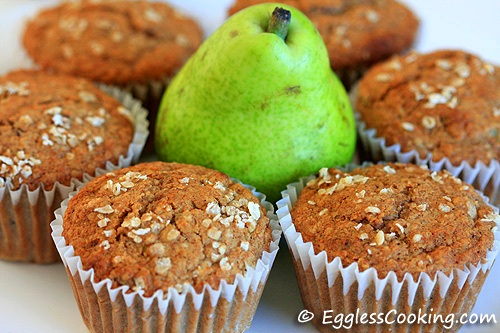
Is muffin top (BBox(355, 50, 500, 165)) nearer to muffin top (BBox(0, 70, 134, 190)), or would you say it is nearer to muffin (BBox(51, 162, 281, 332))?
muffin (BBox(51, 162, 281, 332))

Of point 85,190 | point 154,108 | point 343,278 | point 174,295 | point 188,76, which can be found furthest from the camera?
point 154,108

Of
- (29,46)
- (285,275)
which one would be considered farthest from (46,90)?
(285,275)

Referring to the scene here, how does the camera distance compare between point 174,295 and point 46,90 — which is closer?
point 174,295

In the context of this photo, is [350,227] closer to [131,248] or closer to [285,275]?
[285,275]

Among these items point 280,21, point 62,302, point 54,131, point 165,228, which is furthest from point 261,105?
point 62,302

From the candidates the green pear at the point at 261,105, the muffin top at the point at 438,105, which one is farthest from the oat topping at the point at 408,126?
the green pear at the point at 261,105

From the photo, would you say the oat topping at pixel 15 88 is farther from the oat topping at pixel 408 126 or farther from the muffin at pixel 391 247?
the oat topping at pixel 408 126

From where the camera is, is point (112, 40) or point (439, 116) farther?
point (112, 40)

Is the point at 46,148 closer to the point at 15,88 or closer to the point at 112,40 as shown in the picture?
the point at 15,88
